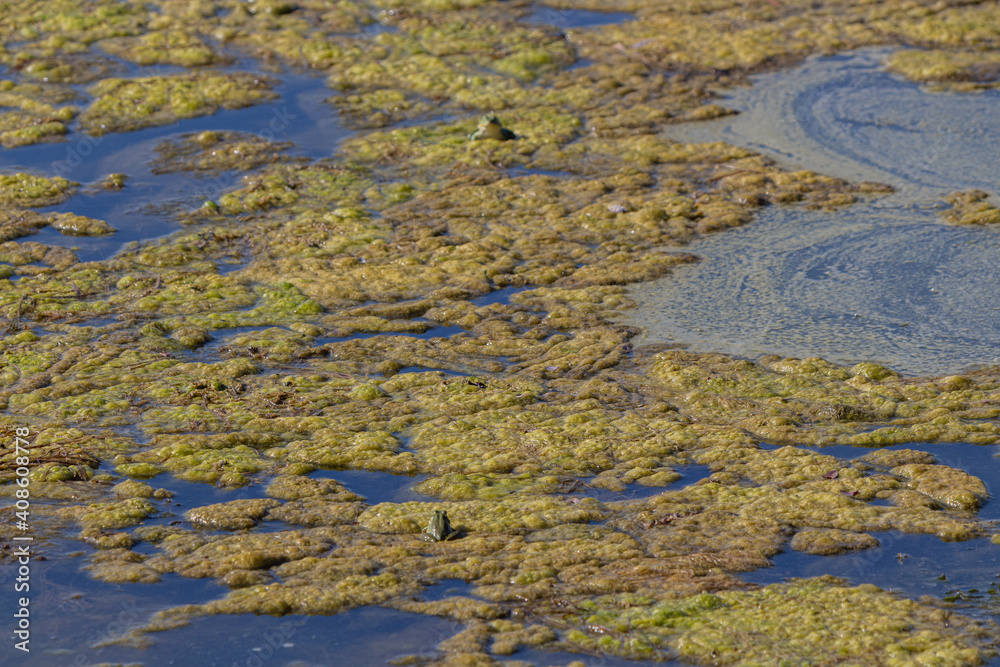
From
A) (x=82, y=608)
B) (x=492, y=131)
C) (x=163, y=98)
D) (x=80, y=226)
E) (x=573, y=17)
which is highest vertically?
(x=573, y=17)

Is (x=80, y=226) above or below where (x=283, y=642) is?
above

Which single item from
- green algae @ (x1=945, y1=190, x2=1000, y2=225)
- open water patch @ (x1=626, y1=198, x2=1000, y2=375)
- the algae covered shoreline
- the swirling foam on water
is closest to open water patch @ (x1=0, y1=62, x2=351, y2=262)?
the algae covered shoreline

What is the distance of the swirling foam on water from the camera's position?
285 inches

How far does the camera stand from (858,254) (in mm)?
8297

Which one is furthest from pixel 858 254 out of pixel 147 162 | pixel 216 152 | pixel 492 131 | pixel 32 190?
pixel 32 190

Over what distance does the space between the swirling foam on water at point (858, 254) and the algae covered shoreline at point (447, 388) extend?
9.5 inches

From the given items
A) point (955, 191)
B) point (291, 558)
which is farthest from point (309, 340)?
point (955, 191)

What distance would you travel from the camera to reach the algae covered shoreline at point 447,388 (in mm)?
Answer: 5031

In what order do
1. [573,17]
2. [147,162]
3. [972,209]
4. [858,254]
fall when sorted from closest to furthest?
1. [858,254]
2. [972,209]
3. [147,162]
4. [573,17]

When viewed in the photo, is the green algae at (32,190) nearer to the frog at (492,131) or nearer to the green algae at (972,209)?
the frog at (492,131)

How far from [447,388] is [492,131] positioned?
4381 mm

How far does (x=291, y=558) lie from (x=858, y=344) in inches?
161
